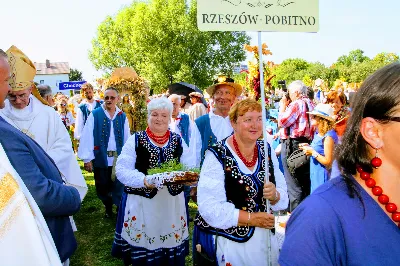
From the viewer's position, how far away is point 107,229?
5.93m

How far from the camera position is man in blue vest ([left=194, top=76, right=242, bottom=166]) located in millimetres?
4594

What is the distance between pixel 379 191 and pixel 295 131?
4.97 metres

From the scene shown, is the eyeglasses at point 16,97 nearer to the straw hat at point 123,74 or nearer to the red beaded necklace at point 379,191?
the red beaded necklace at point 379,191

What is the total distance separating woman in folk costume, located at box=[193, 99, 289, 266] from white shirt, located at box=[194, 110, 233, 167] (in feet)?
5.69

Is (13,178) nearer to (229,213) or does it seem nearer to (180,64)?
(229,213)

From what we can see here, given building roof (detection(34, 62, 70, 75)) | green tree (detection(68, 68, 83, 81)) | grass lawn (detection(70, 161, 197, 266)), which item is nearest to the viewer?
grass lawn (detection(70, 161, 197, 266))

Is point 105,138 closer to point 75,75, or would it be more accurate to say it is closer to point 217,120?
point 217,120

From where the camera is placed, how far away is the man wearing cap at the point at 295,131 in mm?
5844

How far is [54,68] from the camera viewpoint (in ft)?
349

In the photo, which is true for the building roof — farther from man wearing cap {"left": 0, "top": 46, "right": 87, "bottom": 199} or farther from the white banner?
the white banner

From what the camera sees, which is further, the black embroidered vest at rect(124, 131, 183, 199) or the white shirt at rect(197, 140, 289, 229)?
the black embroidered vest at rect(124, 131, 183, 199)

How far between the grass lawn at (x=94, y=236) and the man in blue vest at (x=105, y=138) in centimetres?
44

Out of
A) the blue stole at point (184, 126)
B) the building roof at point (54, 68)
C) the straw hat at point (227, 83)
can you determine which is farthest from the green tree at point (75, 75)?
the straw hat at point (227, 83)

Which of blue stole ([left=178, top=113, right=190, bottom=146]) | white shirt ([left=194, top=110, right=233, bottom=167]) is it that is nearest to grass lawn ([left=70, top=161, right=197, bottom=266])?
blue stole ([left=178, top=113, right=190, bottom=146])
